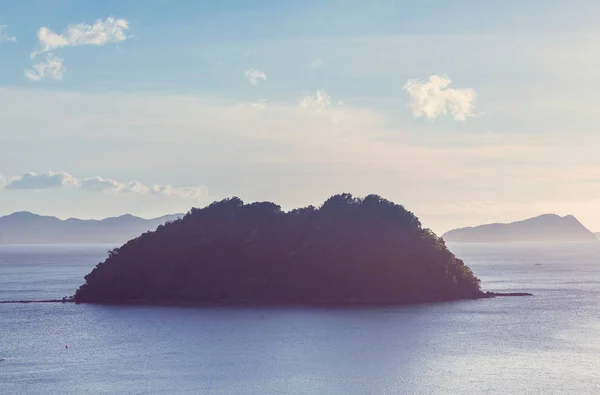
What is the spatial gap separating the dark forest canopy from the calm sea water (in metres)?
9.96

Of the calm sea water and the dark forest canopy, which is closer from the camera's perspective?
the calm sea water

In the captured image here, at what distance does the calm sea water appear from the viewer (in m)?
72.2

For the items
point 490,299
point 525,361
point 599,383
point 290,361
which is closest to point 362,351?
point 290,361

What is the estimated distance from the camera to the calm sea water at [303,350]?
72250 mm

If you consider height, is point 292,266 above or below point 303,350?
above

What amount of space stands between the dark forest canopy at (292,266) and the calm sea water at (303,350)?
996 centimetres

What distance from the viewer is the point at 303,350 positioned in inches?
3511

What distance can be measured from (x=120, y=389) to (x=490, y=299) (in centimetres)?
8687

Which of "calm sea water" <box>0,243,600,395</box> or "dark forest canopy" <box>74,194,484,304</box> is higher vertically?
"dark forest canopy" <box>74,194,484,304</box>

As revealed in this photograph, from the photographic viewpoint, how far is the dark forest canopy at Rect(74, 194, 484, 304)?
5512 inches

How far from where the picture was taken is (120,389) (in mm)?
70188

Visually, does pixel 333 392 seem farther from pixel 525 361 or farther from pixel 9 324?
pixel 9 324

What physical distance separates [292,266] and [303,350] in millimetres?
53157

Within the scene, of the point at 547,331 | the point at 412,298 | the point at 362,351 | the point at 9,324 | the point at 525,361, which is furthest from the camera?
the point at 412,298
